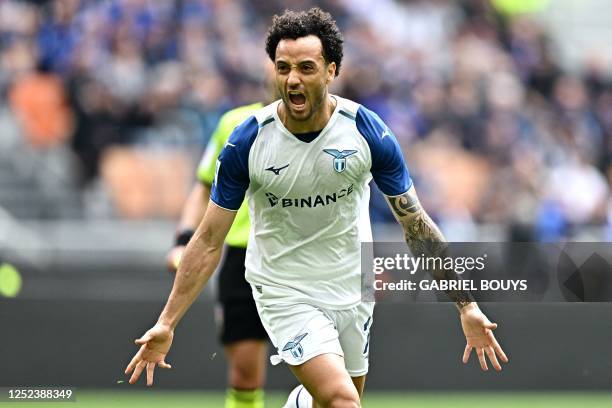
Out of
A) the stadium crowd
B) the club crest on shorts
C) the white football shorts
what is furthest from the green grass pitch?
the club crest on shorts

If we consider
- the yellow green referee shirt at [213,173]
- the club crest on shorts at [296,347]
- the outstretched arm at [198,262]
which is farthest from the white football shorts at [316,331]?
the yellow green referee shirt at [213,173]

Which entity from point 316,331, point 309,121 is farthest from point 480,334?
point 309,121

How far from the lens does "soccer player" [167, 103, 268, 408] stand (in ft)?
23.3

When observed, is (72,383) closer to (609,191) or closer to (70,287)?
(70,287)

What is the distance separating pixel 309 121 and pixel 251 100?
7512 millimetres

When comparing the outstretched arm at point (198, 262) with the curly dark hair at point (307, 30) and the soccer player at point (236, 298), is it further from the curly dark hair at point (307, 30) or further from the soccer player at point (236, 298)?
the soccer player at point (236, 298)

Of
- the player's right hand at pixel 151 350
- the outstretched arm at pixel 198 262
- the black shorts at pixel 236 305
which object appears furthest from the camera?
the black shorts at pixel 236 305

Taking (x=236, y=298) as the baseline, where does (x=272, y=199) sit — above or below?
above

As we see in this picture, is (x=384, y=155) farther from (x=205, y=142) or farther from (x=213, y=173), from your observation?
(x=205, y=142)

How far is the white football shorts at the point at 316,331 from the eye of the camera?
5.45 meters

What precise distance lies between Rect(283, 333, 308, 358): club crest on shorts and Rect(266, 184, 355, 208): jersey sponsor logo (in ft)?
1.99

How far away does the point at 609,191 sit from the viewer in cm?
1244

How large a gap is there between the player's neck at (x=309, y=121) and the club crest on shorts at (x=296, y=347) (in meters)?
0.95

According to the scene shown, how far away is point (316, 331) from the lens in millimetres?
5473
